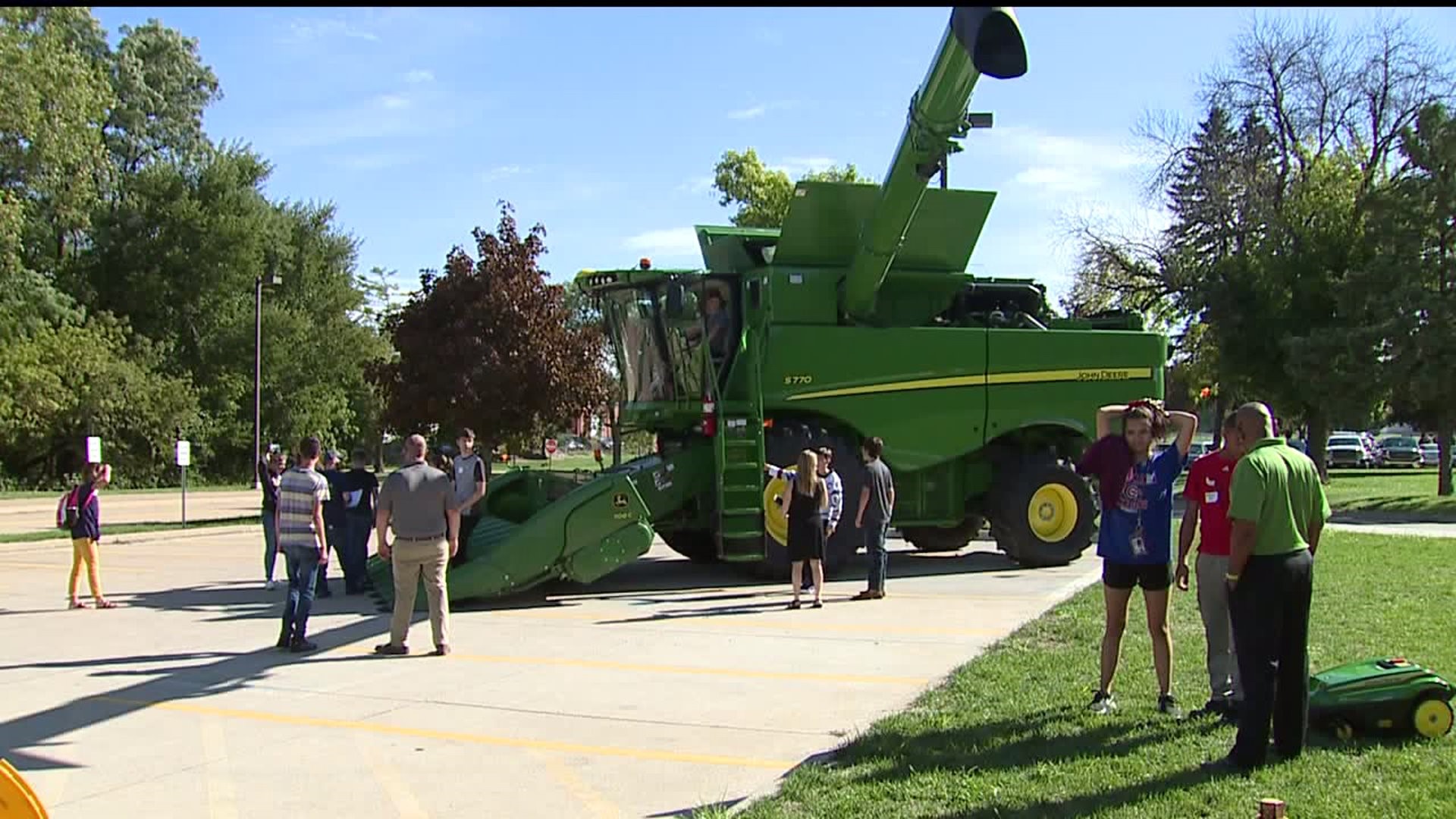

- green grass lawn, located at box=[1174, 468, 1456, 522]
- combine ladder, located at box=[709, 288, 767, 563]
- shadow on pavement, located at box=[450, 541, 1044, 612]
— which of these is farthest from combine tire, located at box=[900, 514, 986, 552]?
combine ladder, located at box=[709, 288, 767, 563]

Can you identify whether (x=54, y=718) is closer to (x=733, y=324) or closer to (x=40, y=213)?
(x=733, y=324)

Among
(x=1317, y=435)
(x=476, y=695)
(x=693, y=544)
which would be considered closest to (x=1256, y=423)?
(x=476, y=695)

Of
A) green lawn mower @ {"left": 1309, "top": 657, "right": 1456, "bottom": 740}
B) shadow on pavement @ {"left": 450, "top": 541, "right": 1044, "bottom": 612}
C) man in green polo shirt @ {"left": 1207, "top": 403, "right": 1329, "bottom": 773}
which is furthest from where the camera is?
shadow on pavement @ {"left": 450, "top": 541, "right": 1044, "bottom": 612}

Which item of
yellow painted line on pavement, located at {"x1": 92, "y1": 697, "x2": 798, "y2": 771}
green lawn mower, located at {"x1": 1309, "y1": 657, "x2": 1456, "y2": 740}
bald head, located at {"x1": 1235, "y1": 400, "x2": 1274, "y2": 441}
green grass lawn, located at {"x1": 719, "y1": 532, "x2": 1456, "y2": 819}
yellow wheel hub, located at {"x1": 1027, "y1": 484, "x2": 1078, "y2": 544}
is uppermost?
bald head, located at {"x1": 1235, "y1": 400, "x2": 1274, "y2": 441}

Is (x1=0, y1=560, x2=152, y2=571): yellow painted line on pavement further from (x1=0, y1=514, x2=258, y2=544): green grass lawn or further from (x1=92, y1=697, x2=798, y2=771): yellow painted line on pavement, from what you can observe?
(x1=92, y1=697, x2=798, y2=771): yellow painted line on pavement

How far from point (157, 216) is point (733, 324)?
42736 mm

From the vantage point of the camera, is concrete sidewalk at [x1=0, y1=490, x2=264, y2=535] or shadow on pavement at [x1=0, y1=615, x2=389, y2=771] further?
concrete sidewalk at [x1=0, y1=490, x2=264, y2=535]

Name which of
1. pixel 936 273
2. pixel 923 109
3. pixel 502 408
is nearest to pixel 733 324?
pixel 936 273

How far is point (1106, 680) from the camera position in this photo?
6.95 m

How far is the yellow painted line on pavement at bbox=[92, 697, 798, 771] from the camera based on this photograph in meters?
6.39

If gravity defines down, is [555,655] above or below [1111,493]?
below

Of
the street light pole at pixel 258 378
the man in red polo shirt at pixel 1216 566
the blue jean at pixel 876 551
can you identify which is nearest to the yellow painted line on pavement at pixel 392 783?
the man in red polo shirt at pixel 1216 566

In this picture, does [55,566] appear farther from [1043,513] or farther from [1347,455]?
[1347,455]

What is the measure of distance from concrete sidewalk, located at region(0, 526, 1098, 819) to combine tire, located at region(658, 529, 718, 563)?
1.88 meters
